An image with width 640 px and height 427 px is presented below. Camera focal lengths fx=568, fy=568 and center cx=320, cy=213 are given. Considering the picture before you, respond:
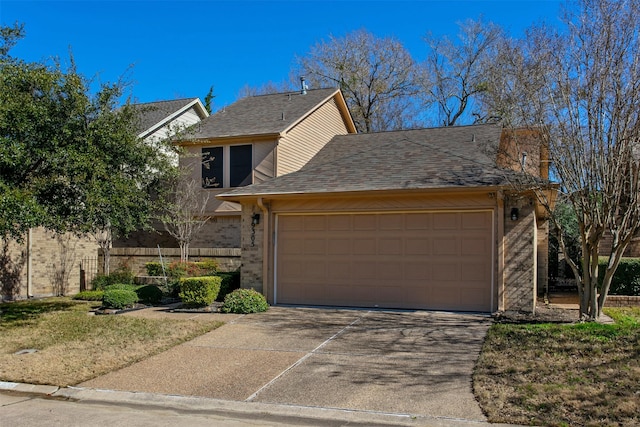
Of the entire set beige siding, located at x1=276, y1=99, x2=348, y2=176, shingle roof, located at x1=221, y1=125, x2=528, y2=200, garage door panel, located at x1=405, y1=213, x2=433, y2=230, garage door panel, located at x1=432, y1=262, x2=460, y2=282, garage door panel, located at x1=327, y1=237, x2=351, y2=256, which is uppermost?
beige siding, located at x1=276, y1=99, x2=348, y2=176

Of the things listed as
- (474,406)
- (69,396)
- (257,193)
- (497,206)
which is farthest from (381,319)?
(69,396)

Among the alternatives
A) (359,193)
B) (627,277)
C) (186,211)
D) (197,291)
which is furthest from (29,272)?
(627,277)

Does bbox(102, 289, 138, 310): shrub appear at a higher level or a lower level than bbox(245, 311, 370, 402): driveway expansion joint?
higher

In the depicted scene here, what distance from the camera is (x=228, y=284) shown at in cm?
1498

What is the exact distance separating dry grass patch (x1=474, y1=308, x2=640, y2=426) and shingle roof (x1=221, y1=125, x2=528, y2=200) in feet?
12.4

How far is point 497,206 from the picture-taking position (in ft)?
40.3

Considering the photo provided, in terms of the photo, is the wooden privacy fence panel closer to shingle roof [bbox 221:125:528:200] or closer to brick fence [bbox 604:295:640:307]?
shingle roof [bbox 221:125:528:200]

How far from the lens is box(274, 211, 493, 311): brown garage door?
1255cm

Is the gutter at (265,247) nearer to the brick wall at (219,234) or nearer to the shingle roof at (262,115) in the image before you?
the shingle roof at (262,115)

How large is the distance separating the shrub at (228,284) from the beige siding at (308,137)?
558 cm

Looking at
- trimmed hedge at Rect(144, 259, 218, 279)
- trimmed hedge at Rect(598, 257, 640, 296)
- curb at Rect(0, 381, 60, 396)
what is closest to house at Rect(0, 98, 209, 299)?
trimmed hedge at Rect(144, 259, 218, 279)

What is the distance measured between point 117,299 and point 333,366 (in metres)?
7.28

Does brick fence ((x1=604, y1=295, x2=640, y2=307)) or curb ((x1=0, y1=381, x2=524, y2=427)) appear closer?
curb ((x1=0, y1=381, x2=524, y2=427))

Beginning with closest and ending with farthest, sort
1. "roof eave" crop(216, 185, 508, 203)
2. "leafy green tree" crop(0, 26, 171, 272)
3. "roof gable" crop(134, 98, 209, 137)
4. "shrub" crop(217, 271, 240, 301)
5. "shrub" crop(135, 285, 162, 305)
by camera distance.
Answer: "leafy green tree" crop(0, 26, 171, 272) → "roof eave" crop(216, 185, 508, 203) → "shrub" crop(217, 271, 240, 301) → "shrub" crop(135, 285, 162, 305) → "roof gable" crop(134, 98, 209, 137)
